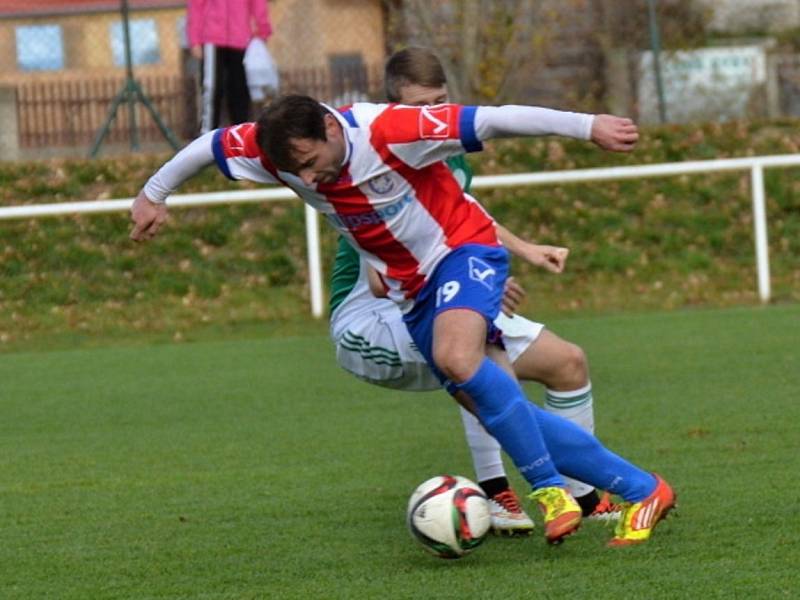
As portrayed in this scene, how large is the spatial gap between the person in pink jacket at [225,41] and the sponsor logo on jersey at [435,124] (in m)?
9.14

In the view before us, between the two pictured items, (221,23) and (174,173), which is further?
(221,23)

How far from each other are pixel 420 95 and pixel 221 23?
8.34 m

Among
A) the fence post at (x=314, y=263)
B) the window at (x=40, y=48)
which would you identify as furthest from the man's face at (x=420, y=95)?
the window at (x=40, y=48)

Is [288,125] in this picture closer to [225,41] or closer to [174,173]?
[174,173]

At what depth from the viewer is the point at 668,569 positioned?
449 centimetres

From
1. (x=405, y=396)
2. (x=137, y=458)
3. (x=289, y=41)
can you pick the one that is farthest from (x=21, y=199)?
(x=137, y=458)

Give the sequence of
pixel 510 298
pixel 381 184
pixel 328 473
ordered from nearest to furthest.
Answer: pixel 381 184 → pixel 510 298 → pixel 328 473

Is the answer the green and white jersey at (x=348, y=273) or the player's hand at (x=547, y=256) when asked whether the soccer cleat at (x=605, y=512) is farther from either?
the green and white jersey at (x=348, y=273)

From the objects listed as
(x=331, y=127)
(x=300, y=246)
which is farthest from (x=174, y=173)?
(x=300, y=246)

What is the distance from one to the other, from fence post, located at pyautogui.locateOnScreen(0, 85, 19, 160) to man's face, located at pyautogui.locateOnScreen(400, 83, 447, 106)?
9829mm

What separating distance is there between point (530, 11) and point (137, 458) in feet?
33.7

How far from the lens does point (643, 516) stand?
4.86 metres

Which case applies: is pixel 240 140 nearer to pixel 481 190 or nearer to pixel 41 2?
pixel 481 190

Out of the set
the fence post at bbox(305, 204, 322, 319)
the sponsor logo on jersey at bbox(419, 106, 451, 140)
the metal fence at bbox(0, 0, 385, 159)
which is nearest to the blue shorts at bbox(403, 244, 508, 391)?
the sponsor logo on jersey at bbox(419, 106, 451, 140)
